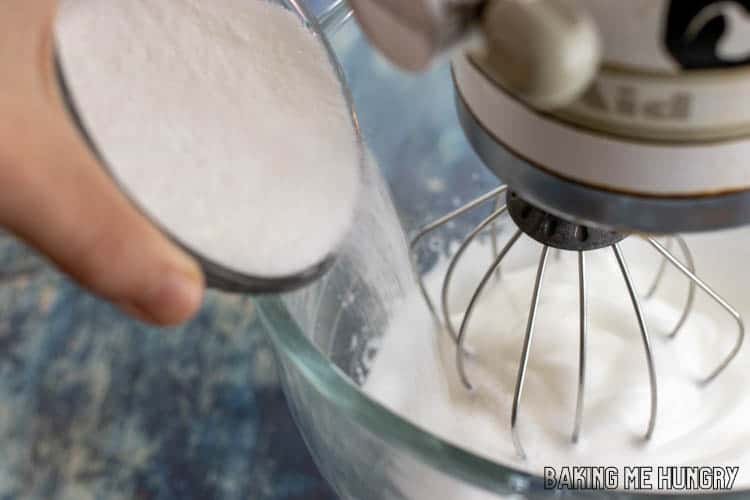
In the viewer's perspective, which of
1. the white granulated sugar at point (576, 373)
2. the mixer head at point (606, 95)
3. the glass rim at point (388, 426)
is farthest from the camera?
the white granulated sugar at point (576, 373)

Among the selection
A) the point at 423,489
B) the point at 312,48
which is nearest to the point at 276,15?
Result: the point at 312,48

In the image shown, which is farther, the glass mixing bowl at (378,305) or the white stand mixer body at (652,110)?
the glass mixing bowl at (378,305)

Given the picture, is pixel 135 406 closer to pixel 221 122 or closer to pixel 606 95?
pixel 221 122

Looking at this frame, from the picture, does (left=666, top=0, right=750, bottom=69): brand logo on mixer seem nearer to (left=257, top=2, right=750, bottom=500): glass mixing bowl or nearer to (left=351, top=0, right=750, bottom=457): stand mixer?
(left=351, top=0, right=750, bottom=457): stand mixer

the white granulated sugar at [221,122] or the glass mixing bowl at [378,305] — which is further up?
the white granulated sugar at [221,122]

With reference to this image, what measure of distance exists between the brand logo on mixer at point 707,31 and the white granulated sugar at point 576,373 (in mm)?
285

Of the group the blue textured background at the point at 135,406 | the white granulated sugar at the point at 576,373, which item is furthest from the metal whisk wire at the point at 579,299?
the blue textured background at the point at 135,406

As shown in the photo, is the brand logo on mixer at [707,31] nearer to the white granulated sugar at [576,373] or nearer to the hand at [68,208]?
the hand at [68,208]

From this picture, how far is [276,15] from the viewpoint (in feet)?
1.29

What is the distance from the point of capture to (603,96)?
0.85 ft

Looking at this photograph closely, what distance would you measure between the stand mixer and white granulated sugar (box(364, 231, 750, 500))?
Result: 226mm

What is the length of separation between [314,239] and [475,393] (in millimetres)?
229

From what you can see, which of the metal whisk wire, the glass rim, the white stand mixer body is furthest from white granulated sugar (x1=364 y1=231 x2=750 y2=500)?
the white stand mixer body

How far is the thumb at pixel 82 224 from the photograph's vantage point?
25cm
